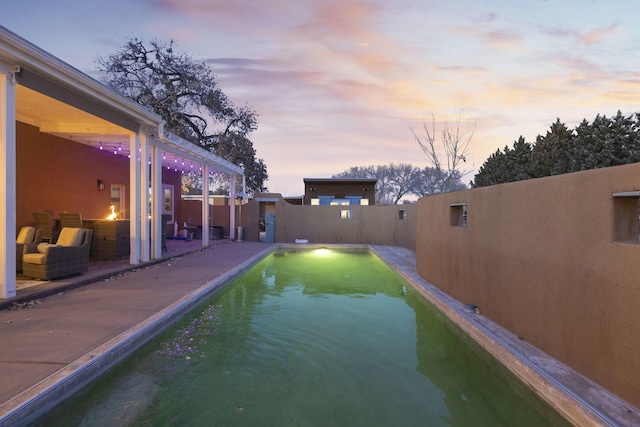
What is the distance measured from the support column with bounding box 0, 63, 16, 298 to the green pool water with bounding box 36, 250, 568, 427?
252 centimetres

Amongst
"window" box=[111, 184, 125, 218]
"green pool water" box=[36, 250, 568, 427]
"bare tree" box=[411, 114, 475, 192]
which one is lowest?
"green pool water" box=[36, 250, 568, 427]

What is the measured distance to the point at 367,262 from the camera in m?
12.2

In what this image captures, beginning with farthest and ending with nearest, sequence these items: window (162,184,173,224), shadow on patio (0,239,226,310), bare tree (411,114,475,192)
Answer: bare tree (411,114,475,192), window (162,184,173,224), shadow on patio (0,239,226,310)

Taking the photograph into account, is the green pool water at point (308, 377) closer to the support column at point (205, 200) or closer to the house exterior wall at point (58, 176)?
the house exterior wall at point (58, 176)

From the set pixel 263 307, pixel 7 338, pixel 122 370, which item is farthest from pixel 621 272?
pixel 7 338

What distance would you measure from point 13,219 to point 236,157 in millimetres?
19022

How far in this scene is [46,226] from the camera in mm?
7738

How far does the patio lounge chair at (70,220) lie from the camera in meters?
7.88

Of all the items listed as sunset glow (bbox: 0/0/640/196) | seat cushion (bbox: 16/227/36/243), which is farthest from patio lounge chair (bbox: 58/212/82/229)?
sunset glow (bbox: 0/0/640/196)

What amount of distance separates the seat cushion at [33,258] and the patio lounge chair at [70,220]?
1768 mm

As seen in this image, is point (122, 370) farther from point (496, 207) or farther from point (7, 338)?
point (496, 207)

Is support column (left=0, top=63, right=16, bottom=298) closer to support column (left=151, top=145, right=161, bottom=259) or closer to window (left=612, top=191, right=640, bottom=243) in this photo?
support column (left=151, top=145, right=161, bottom=259)

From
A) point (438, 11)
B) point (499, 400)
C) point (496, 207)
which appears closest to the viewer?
point (499, 400)

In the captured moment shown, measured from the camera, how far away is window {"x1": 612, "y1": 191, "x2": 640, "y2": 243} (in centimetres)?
274
